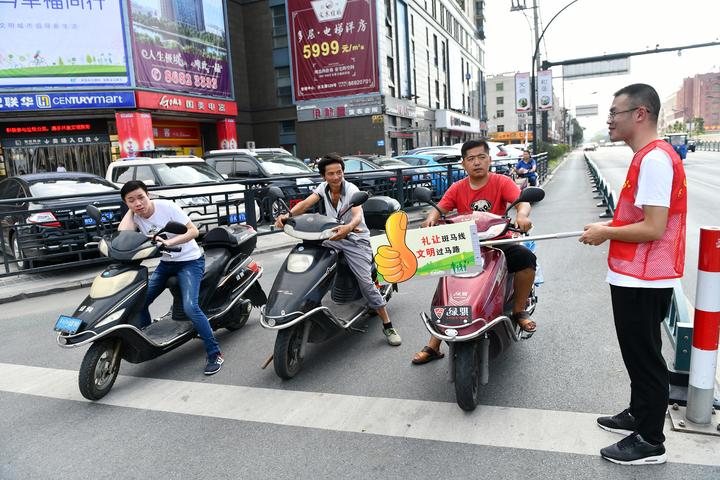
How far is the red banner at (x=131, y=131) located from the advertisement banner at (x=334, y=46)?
12.3 m

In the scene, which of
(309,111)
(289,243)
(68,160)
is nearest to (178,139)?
(68,160)

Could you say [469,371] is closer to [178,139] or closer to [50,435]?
[50,435]

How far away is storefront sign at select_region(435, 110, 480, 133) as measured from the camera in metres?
47.7

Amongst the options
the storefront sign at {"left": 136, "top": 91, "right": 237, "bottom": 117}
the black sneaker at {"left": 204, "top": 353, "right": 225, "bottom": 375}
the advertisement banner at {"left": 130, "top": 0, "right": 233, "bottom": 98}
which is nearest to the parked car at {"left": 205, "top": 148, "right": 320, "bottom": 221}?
the black sneaker at {"left": 204, "top": 353, "right": 225, "bottom": 375}

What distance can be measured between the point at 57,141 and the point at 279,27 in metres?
18.4

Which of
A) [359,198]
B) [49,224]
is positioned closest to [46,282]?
Answer: [49,224]

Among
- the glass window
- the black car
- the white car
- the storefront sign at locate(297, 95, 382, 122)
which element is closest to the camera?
the black car

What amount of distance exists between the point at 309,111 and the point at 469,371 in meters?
33.5

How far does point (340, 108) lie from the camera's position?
34156 millimetres

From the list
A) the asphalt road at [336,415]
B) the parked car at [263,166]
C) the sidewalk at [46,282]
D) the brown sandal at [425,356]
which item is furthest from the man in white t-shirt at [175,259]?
the parked car at [263,166]

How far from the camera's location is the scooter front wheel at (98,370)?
3.86m

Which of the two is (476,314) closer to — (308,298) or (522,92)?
(308,298)

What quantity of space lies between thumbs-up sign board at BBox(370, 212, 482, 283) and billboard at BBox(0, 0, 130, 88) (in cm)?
2340

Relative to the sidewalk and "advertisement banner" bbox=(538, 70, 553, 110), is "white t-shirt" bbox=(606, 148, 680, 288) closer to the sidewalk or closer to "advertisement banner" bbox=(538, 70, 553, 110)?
the sidewalk
